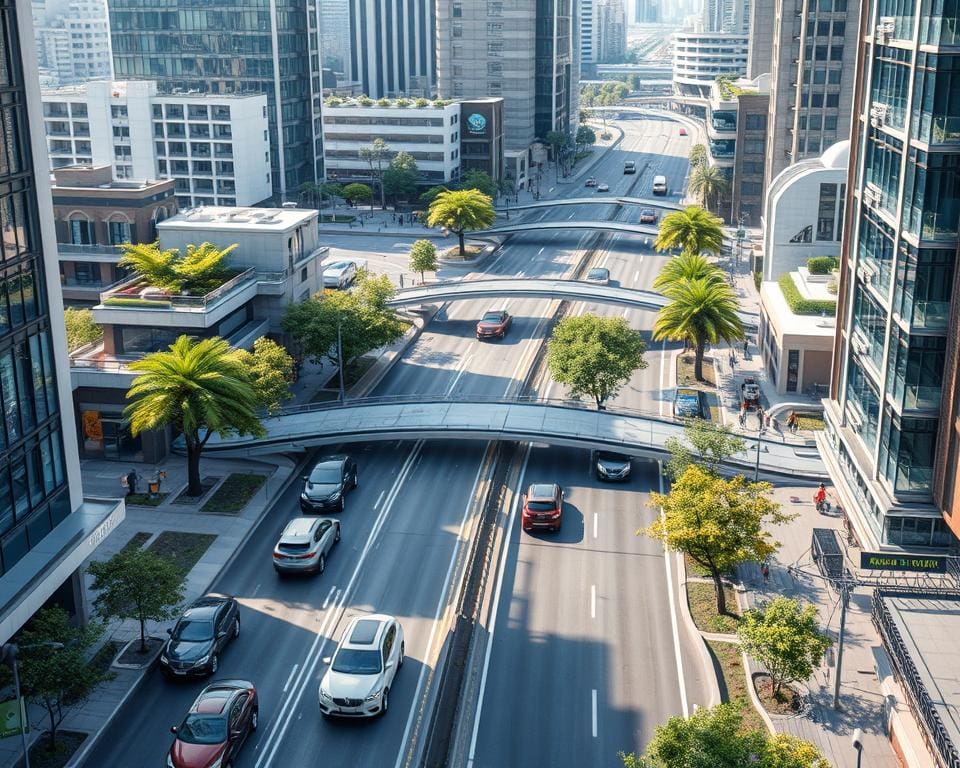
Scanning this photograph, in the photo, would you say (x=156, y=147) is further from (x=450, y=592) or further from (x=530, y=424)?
(x=450, y=592)

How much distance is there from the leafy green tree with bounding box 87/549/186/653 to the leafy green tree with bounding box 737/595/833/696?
20851 mm

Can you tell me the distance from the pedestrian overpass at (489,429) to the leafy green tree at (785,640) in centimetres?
2164

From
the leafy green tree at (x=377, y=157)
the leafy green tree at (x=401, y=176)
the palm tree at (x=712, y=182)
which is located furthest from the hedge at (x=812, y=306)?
the leafy green tree at (x=377, y=157)

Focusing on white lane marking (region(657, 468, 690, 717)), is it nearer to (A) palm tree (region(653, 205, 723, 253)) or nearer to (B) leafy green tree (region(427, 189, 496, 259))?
(A) palm tree (region(653, 205, 723, 253))

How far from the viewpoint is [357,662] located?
38.2m

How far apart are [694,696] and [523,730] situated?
6.50 m

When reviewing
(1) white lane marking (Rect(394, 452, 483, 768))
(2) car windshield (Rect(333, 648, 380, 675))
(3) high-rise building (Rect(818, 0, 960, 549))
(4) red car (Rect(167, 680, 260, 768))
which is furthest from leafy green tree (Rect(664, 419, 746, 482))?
(4) red car (Rect(167, 680, 260, 768))

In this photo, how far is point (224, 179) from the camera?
130 metres

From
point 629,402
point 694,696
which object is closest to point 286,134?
point 629,402

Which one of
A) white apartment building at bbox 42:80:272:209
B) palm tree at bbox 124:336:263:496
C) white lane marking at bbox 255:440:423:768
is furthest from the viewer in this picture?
white apartment building at bbox 42:80:272:209

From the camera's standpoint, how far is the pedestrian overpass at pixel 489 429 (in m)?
59.4

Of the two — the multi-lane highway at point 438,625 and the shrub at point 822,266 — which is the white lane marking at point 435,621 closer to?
the multi-lane highway at point 438,625

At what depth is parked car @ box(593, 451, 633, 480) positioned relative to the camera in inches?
2304

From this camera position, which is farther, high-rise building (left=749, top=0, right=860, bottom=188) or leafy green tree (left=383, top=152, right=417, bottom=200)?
leafy green tree (left=383, top=152, right=417, bottom=200)
